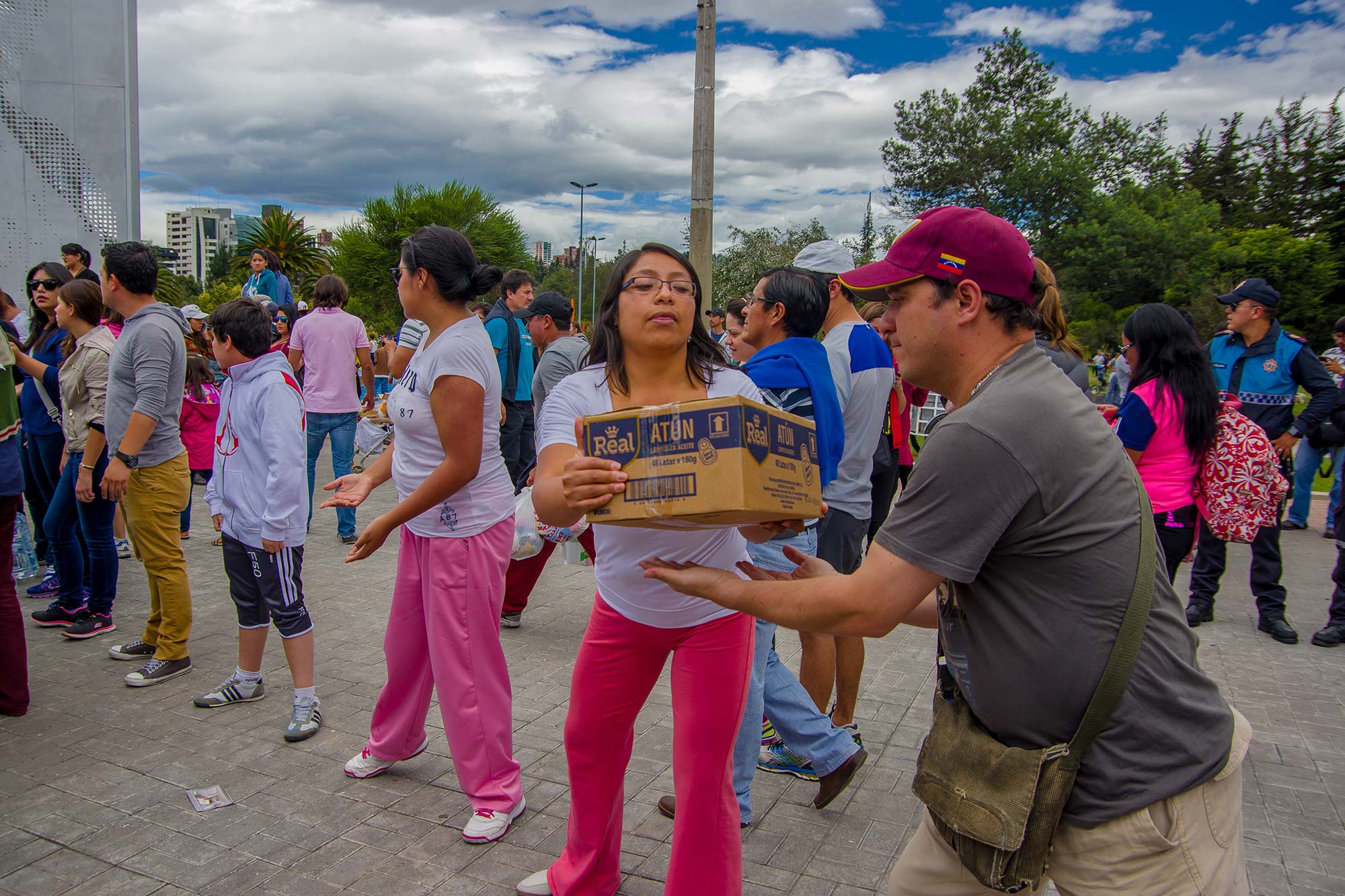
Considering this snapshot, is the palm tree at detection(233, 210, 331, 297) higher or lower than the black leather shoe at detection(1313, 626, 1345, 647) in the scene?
higher

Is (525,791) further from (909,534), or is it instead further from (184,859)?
(909,534)

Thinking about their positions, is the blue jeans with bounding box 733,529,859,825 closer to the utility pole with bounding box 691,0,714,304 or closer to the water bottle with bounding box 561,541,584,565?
the water bottle with bounding box 561,541,584,565

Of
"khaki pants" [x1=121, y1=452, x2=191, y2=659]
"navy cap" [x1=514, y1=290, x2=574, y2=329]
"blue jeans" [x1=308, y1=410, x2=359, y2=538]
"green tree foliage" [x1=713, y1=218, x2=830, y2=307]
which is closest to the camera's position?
"khaki pants" [x1=121, y1=452, x2=191, y2=659]

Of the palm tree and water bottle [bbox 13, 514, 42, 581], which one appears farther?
the palm tree

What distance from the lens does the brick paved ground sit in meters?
3.21

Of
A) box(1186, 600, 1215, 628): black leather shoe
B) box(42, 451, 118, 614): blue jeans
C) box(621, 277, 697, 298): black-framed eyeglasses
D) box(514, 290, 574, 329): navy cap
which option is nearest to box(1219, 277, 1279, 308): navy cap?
box(1186, 600, 1215, 628): black leather shoe

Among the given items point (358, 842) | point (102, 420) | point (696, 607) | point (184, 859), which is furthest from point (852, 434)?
point (102, 420)

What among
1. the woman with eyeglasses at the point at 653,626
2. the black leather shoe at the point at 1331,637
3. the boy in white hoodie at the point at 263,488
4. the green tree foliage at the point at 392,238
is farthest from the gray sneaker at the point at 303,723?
the green tree foliage at the point at 392,238

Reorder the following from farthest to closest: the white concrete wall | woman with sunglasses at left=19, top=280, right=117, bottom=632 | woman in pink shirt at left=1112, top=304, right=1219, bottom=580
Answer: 1. the white concrete wall
2. woman with sunglasses at left=19, top=280, right=117, bottom=632
3. woman in pink shirt at left=1112, top=304, right=1219, bottom=580

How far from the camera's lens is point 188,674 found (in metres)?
5.09

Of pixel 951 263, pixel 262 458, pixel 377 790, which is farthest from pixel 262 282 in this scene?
pixel 951 263

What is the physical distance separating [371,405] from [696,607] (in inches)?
469

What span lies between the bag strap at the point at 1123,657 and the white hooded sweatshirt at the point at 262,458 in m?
3.68

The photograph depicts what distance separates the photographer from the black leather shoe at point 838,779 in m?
3.60
